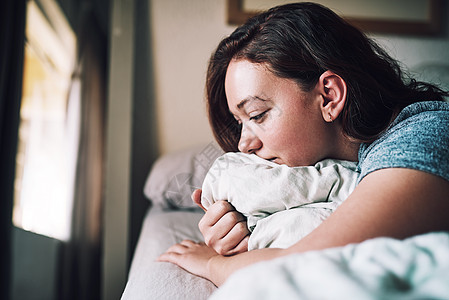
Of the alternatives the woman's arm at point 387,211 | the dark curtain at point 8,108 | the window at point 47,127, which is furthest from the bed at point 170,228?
the window at point 47,127

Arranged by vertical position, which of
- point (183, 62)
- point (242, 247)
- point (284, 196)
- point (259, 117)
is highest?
point (183, 62)

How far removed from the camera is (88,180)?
6.30 feet

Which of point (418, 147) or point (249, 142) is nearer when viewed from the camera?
point (418, 147)

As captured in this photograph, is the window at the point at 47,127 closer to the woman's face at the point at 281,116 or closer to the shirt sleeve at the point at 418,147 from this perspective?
the woman's face at the point at 281,116

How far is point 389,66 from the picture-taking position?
91cm

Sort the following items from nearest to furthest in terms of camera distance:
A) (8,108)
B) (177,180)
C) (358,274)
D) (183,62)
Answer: (358,274), (8,108), (177,180), (183,62)

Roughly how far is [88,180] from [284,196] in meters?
1.46

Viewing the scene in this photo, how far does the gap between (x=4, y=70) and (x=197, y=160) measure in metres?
0.71

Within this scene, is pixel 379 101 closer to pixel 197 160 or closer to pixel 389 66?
pixel 389 66

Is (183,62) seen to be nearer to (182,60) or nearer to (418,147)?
(182,60)

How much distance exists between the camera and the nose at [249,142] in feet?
2.76

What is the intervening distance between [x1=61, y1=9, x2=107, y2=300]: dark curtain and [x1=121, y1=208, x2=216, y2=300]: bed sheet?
74 cm

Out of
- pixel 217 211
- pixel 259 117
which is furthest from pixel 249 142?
pixel 217 211

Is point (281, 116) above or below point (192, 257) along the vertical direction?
above
